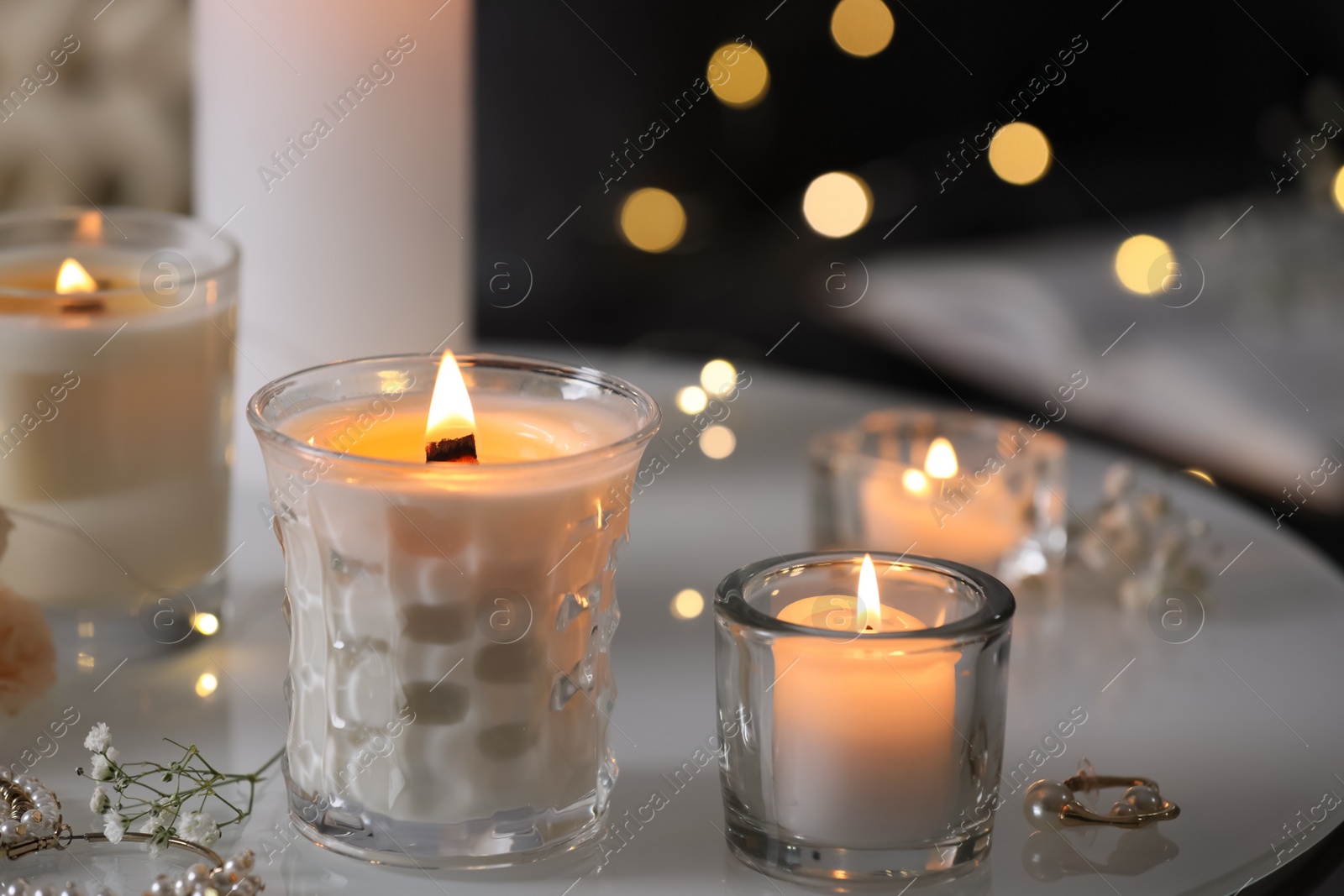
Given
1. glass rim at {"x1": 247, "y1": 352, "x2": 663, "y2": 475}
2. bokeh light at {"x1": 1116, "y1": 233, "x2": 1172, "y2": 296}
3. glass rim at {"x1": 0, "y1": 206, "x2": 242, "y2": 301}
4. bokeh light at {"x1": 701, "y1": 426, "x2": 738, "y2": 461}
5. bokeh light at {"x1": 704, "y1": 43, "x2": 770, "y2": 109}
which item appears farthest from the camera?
bokeh light at {"x1": 704, "y1": 43, "x2": 770, "y2": 109}

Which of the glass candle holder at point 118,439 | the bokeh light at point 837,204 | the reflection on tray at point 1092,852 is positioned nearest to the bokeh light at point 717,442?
the glass candle holder at point 118,439

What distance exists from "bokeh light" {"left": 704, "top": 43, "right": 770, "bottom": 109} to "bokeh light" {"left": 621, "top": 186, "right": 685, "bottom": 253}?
8.1 inches

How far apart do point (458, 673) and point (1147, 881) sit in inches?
10.1

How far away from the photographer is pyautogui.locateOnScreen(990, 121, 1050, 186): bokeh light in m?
2.31

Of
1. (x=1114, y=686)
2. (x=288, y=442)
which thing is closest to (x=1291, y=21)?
(x=1114, y=686)

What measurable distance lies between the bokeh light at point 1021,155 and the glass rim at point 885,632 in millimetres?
1897

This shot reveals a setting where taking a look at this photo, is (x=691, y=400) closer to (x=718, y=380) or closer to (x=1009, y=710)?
(x=718, y=380)

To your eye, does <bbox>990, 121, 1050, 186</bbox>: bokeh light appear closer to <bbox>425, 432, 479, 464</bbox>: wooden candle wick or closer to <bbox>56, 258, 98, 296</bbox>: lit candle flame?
<bbox>56, 258, 98, 296</bbox>: lit candle flame

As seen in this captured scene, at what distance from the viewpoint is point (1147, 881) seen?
490mm

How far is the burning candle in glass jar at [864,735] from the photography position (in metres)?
0.48

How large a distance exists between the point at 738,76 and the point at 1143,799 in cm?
204

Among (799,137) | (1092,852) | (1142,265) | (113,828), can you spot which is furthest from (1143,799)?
(799,137)

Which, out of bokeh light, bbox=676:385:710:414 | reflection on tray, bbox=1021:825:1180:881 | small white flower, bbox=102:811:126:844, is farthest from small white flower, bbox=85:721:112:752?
bokeh light, bbox=676:385:710:414

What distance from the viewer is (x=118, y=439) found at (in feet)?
2.11
